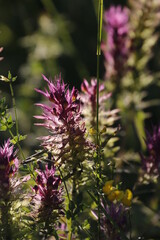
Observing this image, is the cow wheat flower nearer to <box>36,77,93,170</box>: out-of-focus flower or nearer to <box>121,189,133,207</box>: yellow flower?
<box>36,77,93,170</box>: out-of-focus flower

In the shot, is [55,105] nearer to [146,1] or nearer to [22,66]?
[146,1]

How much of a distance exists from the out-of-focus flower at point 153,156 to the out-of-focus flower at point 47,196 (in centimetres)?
35

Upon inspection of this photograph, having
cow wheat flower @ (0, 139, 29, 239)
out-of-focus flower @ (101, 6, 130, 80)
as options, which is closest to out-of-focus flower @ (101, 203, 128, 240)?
cow wheat flower @ (0, 139, 29, 239)

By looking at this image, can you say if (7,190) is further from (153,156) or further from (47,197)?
(153,156)

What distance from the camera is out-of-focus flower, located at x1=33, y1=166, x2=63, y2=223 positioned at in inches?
40.4

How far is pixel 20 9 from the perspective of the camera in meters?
3.72

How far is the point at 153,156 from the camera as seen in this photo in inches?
51.8

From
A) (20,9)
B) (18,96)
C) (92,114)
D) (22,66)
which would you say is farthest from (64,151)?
(20,9)

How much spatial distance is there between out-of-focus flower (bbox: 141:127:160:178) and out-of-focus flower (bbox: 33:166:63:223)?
0.35 meters

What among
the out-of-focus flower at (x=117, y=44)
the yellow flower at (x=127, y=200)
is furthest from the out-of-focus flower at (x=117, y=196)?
the out-of-focus flower at (x=117, y=44)

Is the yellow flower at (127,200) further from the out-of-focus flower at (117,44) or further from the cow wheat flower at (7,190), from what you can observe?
the out-of-focus flower at (117,44)

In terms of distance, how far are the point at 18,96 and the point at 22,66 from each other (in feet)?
1.45

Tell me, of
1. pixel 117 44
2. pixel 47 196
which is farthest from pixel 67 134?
pixel 117 44

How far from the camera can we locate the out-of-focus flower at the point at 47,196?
103 cm
